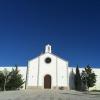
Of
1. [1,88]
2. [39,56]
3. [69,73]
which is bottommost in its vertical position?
[1,88]

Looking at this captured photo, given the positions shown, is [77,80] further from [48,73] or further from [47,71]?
[47,71]

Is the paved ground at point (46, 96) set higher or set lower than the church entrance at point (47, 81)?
lower

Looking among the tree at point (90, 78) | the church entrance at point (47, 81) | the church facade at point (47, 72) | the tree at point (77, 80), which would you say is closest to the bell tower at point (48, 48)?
the church facade at point (47, 72)

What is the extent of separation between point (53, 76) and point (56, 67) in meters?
2.15

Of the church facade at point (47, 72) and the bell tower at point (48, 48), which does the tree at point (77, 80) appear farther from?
the bell tower at point (48, 48)

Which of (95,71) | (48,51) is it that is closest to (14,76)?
(48,51)

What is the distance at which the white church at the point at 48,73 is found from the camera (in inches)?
1908

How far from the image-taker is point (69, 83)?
160 ft

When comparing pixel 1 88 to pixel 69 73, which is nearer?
pixel 1 88

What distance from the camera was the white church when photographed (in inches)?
1908

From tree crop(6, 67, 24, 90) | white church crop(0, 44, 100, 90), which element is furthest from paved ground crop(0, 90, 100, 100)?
white church crop(0, 44, 100, 90)

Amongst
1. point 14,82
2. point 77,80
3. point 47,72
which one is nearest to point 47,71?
point 47,72

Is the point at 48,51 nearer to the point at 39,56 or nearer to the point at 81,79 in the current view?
the point at 39,56

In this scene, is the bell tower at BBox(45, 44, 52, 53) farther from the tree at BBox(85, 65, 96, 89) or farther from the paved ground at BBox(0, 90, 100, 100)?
the paved ground at BBox(0, 90, 100, 100)
